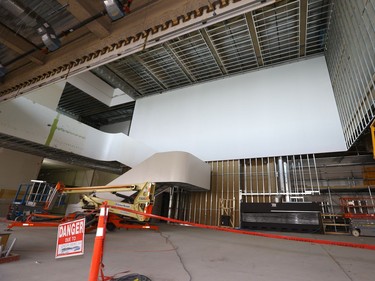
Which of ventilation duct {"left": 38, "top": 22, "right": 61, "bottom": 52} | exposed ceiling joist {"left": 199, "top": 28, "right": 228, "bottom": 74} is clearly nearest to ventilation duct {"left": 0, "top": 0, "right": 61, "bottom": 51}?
ventilation duct {"left": 38, "top": 22, "right": 61, "bottom": 52}

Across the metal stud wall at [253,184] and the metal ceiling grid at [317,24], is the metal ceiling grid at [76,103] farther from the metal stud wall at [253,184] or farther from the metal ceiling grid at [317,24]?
the metal ceiling grid at [317,24]

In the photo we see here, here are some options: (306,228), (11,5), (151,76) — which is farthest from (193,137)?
(11,5)

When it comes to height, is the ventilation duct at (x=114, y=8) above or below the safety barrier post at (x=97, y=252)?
above

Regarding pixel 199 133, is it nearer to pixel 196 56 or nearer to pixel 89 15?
pixel 196 56

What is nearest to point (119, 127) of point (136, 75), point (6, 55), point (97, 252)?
point (136, 75)

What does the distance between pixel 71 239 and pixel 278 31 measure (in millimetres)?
10754

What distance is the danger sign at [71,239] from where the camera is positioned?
184 cm

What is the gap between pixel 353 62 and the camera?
20.7ft

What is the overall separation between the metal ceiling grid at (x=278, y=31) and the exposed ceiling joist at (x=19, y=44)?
8.08 m

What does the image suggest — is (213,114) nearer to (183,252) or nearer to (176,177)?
(176,177)

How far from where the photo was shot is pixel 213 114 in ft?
37.6

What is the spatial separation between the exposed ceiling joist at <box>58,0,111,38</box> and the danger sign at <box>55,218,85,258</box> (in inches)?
111

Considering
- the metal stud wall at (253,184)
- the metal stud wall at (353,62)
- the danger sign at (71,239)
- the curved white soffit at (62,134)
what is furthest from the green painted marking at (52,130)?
the metal stud wall at (353,62)

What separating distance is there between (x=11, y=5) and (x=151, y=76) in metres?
9.71
